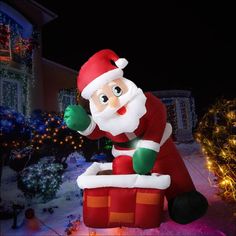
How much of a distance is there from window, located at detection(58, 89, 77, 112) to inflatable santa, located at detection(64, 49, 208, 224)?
8515 millimetres

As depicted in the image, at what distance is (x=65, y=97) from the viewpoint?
11.8 metres

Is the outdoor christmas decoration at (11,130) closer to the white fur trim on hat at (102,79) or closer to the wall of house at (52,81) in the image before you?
the white fur trim on hat at (102,79)

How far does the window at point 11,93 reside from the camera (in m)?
9.52

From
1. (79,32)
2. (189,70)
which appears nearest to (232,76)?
(189,70)

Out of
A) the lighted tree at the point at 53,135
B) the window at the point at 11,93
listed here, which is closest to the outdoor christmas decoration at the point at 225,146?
the lighted tree at the point at 53,135

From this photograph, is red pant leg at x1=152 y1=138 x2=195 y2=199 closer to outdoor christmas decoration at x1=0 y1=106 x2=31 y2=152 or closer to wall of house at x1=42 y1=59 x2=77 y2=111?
outdoor christmas decoration at x1=0 y1=106 x2=31 y2=152

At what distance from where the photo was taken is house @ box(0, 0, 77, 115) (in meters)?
9.48

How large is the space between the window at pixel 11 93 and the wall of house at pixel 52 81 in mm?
1268

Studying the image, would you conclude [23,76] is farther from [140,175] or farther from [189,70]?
[140,175]

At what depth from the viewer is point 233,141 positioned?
3.65 metres

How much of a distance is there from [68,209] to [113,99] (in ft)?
9.90

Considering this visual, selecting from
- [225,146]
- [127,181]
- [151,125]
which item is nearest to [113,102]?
[151,125]

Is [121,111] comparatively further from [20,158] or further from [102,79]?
[20,158]

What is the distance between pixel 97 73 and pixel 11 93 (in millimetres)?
7709
